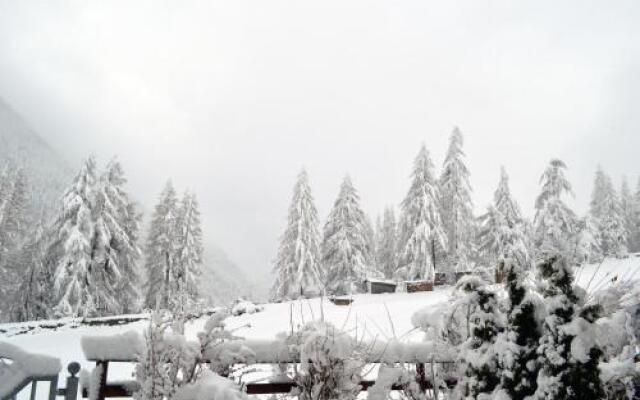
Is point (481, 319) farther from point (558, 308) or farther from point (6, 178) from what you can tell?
point (6, 178)

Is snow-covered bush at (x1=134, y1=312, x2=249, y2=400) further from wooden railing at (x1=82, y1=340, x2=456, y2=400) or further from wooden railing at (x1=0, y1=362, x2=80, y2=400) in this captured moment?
wooden railing at (x1=0, y1=362, x2=80, y2=400)

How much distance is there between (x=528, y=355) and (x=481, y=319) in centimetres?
39

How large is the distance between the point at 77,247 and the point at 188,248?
34.7 feet

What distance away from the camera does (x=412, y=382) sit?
3.75m

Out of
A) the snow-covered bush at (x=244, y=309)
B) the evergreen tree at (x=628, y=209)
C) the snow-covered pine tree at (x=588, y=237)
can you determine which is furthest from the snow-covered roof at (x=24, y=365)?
the evergreen tree at (x=628, y=209)

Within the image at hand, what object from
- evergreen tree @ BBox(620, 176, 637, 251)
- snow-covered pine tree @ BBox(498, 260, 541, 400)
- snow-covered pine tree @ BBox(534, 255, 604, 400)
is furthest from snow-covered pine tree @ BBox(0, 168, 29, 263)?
evergreen tree @ BBox(620, 176, 637, 251)

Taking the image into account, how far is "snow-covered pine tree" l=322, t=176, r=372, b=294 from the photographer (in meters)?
36.9

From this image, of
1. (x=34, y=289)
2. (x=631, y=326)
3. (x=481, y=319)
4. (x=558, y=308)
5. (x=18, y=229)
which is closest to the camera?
(x=558, y=308)

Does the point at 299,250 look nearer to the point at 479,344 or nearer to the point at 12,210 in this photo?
the point at 12,210

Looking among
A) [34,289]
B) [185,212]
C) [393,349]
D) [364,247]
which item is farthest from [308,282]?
[393,349]

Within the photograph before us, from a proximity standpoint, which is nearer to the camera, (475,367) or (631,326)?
(475,367)

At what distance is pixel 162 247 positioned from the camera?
37812 millimetres

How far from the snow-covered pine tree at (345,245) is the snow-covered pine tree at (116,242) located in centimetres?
1542

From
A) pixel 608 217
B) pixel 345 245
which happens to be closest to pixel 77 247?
pixel 345 245
